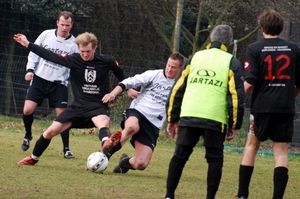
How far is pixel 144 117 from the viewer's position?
9.91 meters

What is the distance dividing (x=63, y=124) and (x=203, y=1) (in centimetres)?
757

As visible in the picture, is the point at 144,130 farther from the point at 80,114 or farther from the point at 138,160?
the point at 80,114

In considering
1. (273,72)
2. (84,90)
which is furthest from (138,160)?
(273,72)

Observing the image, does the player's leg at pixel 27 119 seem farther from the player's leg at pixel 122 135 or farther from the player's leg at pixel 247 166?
the player's leg at pixel 247 166

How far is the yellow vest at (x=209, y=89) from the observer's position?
7215mm

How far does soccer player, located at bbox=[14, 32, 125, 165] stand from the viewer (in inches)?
392

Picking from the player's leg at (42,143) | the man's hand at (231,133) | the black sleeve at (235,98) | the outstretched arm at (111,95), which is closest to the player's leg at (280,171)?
the man's hand at (231,133)

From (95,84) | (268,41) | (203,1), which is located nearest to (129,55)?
(203,1)

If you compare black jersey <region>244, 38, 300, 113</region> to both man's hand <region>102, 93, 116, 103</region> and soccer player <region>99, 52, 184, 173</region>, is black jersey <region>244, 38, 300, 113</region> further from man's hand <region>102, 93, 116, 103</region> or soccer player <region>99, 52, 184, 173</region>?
man's hand <region>102, 93, 116, 103</region>

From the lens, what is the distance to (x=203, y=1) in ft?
55.4

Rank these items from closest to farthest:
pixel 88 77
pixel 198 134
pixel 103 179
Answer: pixel 198 134 → pixel 103 179 → pixel 88 77

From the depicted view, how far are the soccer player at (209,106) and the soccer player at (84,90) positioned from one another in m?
2.70

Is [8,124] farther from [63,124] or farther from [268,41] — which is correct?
[268,41]

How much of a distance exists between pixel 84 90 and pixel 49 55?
0.64m
